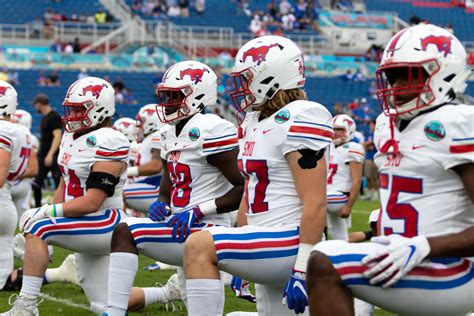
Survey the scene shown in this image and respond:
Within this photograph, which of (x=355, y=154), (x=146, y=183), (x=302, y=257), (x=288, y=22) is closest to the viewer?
(x=302, y=257)

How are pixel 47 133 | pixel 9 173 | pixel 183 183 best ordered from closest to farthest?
pixel 183 183, pixel 9 173, pixel 47 133

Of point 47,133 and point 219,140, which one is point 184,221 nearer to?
point 219,140

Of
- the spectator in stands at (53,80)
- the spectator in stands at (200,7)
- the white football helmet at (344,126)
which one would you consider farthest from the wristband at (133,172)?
the spectator in stands at (200,7)

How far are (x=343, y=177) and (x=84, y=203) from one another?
4.80 metres

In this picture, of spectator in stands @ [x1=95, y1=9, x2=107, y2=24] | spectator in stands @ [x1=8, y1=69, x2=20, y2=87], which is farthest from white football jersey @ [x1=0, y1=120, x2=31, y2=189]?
spectator in stands @ [x1=95, y1=9, x2=107, y2=24]

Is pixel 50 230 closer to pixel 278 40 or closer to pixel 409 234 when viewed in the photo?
pixel 278 40

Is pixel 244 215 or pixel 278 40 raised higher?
pixel 278 40

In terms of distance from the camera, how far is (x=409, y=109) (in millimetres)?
3689

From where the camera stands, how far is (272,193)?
4.57 m

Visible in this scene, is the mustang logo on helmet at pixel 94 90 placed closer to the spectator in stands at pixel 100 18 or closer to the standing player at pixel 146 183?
the standing player at pixel 146 183

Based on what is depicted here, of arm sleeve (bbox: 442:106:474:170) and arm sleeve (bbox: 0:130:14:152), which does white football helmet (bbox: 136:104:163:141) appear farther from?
arm sleeve (bbox: 442:106:474:170)

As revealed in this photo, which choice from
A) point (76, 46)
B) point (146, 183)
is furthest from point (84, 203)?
point (76, 46)

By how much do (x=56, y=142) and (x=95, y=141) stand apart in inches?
316

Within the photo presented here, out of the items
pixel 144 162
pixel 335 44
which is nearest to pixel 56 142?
pixel 144 162
